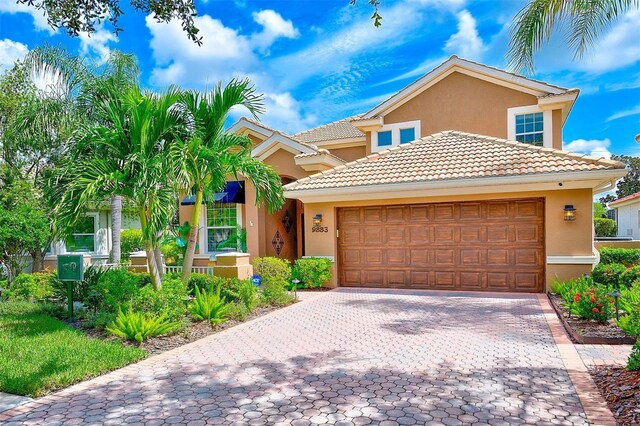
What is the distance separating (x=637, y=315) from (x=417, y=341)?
3.35 m

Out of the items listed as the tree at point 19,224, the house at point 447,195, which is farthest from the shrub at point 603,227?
the tree at point 19,224

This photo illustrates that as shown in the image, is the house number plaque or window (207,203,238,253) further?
window (207,203,238,253)

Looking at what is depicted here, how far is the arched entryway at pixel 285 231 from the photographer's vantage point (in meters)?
19.2

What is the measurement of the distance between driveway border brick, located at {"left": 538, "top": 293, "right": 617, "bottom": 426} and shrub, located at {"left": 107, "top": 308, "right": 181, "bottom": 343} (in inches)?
268

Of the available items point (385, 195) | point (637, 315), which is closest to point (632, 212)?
point (385, 195)

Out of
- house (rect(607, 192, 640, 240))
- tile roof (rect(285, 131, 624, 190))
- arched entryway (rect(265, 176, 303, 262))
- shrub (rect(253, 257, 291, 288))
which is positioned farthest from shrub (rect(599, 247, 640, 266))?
house (rect(607, 192, 640, 240))

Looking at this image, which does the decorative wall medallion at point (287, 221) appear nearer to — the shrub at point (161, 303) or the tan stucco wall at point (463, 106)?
the tan stucco wall at point (463, 106)

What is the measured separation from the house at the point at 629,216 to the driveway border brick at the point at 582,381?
2847 centimetres

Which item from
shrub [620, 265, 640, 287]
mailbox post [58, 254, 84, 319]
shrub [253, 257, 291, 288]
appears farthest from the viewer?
shrub [253, 257, 291, 288]

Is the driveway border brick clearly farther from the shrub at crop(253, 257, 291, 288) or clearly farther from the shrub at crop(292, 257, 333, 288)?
the shrub at crop(292, 257, 333, 288)

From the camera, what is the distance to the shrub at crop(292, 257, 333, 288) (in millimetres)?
14922

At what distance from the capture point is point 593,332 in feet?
26.9

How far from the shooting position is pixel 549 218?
12820mm

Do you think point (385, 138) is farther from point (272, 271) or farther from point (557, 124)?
point (272, 271)
